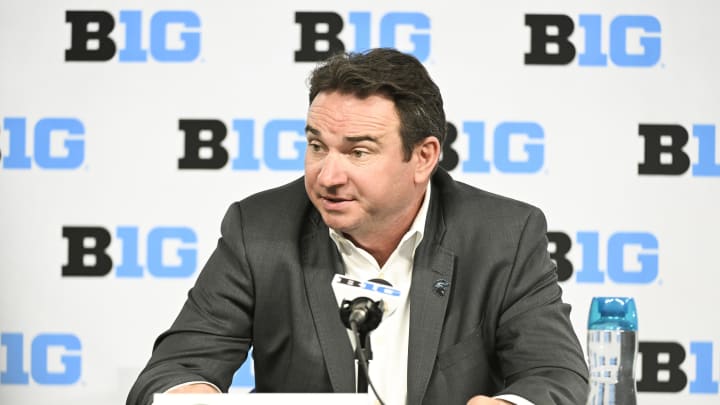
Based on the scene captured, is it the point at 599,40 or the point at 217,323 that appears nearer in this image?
the point at 217,323

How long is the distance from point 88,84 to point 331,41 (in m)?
1.01

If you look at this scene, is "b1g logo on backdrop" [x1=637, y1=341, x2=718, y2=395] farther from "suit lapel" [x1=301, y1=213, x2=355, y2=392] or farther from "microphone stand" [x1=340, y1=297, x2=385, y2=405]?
"microphone stand" [x1=340, y1=297, x2=385, y2=405]

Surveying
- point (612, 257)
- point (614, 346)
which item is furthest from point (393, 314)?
point (612, 257)

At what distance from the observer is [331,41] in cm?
406

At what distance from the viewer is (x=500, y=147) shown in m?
4.04

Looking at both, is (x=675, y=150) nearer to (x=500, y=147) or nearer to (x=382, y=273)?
(x=500, y=147)

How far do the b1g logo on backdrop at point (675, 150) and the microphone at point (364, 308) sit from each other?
2.23 metres

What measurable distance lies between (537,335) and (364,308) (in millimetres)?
750

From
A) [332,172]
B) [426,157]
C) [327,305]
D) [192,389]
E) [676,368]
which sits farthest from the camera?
[676,368]

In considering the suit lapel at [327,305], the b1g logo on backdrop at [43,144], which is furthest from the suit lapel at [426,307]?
the b1g logo on backdrop at [43,144]

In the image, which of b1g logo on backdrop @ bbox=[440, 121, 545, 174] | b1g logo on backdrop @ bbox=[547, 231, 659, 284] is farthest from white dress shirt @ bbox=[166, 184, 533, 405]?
b1g logo on backdrop @ bbox=[547, 231, 659, 284]

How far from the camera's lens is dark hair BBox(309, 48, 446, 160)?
266 cm

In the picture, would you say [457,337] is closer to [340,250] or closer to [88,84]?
[340,250]

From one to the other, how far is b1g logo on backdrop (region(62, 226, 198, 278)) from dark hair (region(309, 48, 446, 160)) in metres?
1.47
